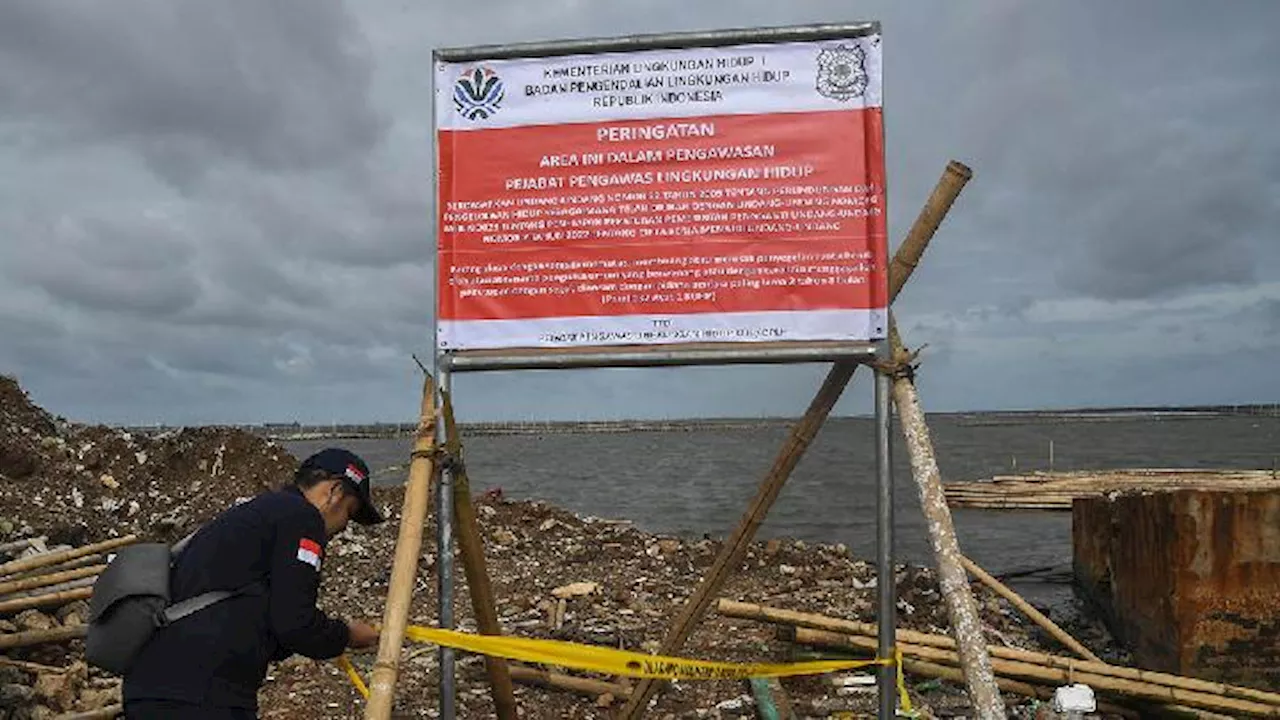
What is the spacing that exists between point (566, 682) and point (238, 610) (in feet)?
16.9

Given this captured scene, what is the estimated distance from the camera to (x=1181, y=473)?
2473cm

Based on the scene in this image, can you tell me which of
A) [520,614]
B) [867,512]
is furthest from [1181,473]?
[520,614]

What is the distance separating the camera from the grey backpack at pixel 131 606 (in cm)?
405

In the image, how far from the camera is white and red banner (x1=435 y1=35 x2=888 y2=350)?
17.5 ft

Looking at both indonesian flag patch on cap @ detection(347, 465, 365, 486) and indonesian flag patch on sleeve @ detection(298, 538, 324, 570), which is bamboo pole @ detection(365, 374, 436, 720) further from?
indonesian flag patch on sleeve @ detection(298, 538, 324, 570)

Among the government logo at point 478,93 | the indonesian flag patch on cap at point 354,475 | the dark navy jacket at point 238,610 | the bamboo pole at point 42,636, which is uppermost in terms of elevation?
the government logo at point 478,93

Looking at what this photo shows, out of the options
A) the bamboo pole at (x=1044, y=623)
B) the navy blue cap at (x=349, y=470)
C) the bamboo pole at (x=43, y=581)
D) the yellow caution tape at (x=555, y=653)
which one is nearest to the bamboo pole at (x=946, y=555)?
the yellow caution tape at (x=555, y=653)

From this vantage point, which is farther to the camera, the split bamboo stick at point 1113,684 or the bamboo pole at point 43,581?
the bamboo pole at point 43,581

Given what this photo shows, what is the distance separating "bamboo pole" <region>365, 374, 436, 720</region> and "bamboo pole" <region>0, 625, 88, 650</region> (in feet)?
20.7

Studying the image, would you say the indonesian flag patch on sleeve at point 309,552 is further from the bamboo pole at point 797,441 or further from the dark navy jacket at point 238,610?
the bamboo pole at point 797,441

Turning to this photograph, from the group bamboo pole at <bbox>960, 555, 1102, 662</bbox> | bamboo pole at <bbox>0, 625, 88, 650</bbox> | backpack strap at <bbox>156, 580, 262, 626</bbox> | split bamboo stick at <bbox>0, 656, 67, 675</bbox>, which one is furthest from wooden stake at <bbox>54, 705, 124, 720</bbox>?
bamboo pole at <bbox>960, 555, 1102, 662</bbox>

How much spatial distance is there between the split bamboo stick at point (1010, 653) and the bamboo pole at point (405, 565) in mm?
4807

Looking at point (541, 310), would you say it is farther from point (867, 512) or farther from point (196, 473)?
point (867, 512)

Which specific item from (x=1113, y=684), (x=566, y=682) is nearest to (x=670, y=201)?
(x=566, y=682)
